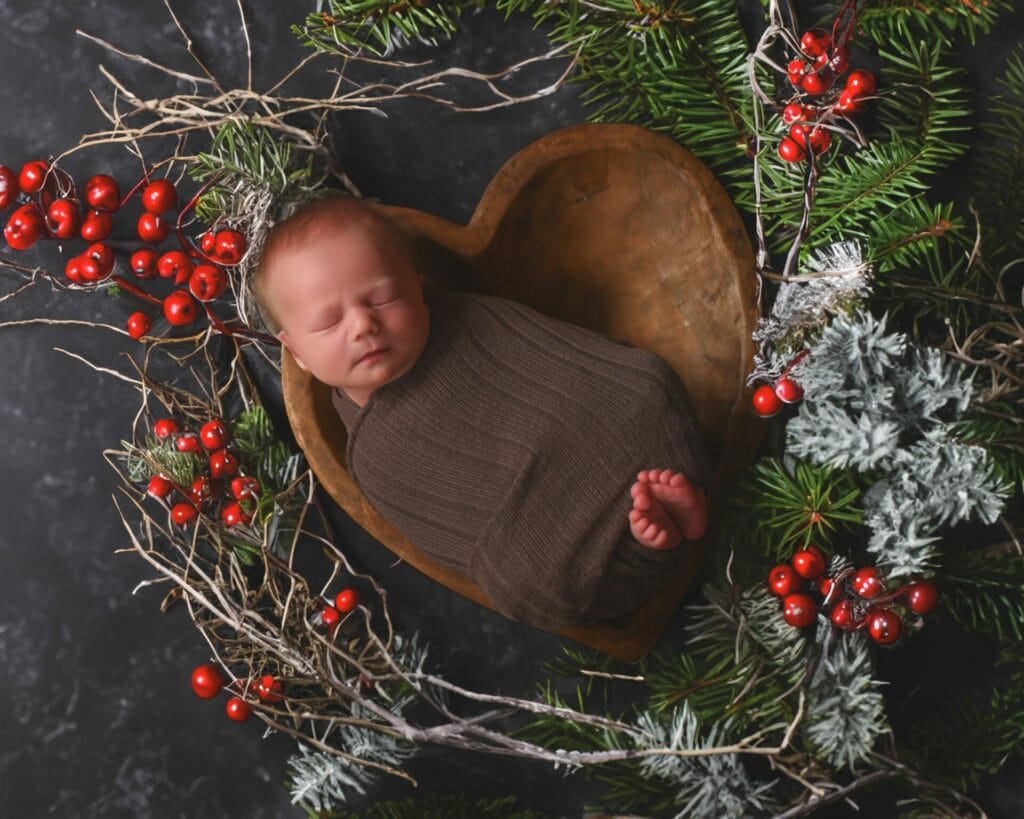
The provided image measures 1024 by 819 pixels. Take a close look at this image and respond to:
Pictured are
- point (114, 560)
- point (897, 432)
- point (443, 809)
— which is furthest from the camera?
point (114, 560)

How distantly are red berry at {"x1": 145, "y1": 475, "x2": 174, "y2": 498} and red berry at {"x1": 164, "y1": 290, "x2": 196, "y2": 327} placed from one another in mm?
171

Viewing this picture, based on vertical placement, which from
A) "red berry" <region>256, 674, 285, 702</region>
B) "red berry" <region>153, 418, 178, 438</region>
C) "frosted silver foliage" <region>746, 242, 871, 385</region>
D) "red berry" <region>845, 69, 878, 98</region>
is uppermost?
"red berry" <region>845, 69, 878, 98</region>

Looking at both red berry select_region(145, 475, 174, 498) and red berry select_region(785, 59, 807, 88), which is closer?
red berry select_region(785, 59, 807, 88)

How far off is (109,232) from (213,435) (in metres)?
0.26

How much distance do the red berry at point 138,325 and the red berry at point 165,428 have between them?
10cm

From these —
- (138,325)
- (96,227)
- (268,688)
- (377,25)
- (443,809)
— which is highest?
(377,25)

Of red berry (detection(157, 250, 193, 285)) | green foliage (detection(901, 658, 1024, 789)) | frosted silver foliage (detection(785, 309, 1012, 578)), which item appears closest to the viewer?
frosted silver foliage (detection(785, 309, 1012, 578))

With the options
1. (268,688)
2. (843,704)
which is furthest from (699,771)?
(268,688)

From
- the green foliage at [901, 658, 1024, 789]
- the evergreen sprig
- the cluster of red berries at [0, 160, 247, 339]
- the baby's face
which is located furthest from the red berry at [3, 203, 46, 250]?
the green foliage at [901, 658, 1024, 789]

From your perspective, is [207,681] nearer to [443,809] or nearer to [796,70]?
[443,809]

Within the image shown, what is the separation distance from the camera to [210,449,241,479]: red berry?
3.74 feet

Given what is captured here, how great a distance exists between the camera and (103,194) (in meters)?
1.13

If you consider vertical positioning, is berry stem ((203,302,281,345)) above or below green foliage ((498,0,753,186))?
below

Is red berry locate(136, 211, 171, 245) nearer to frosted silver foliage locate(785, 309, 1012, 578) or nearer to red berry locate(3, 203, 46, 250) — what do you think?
red berry locate(3, 203, 46, 250)
